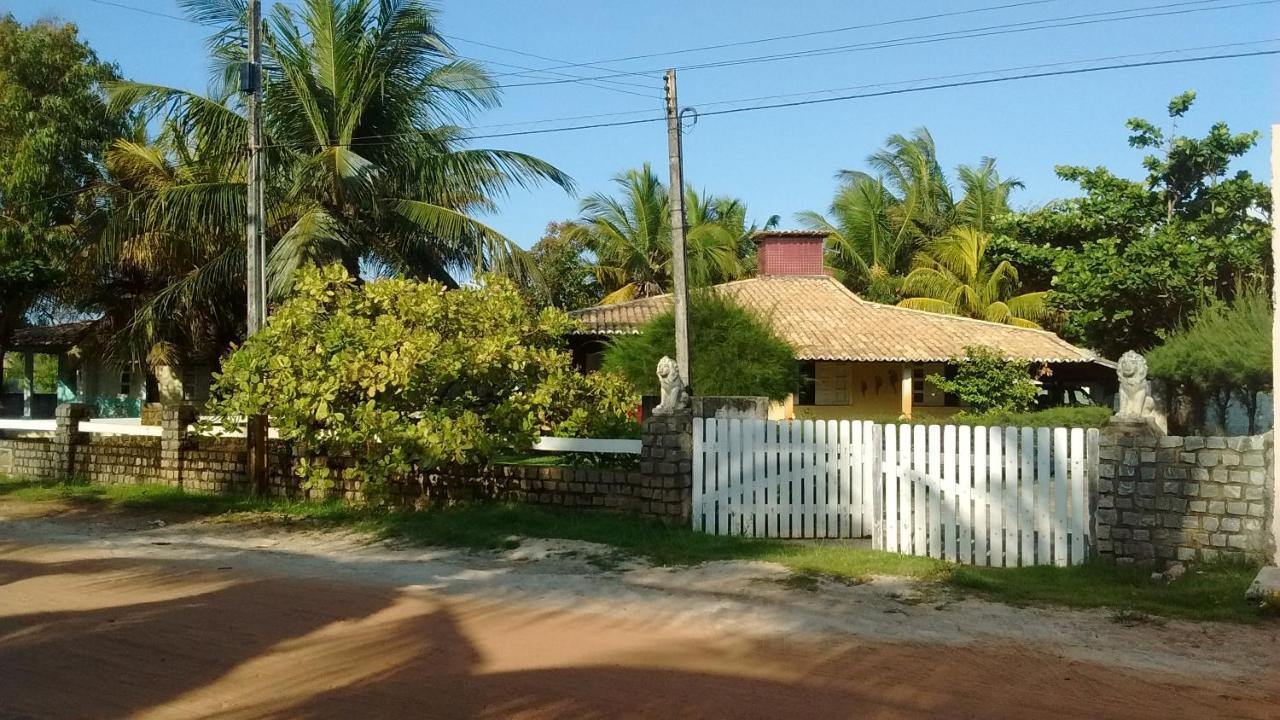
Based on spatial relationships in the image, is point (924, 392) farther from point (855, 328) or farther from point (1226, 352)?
point (1226, 352)

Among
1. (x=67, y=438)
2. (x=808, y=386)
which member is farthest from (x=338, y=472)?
(x=808, y=386)

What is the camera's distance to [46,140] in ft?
81.9

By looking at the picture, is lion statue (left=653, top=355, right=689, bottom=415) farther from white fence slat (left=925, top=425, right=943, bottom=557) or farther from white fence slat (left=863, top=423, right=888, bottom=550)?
white fence slat (left=925, top=425, right=943, bottom=557)

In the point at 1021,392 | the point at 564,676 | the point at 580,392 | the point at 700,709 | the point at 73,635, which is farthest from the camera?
the point at 1021,392

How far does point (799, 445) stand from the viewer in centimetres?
1181

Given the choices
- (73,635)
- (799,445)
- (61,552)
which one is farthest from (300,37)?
(73,635)

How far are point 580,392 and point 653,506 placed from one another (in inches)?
96.9

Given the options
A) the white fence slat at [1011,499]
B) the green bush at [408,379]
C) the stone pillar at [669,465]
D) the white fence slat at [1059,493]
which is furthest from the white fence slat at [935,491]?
the green bush at [408,379]

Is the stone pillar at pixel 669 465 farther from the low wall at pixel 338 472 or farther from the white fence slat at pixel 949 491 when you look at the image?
the white fence slat at pixel 949 491

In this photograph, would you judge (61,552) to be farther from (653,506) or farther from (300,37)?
(300,37)

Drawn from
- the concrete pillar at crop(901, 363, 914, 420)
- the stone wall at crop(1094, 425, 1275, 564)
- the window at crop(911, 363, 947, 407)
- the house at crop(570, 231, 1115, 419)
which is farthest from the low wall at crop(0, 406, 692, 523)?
the window at crop(911, 363, 947, 407)

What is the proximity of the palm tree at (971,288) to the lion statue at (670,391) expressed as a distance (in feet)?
67.5

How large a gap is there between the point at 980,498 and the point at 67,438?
15.5 metres

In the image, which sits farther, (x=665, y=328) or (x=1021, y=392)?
(x=1021, y=392)
